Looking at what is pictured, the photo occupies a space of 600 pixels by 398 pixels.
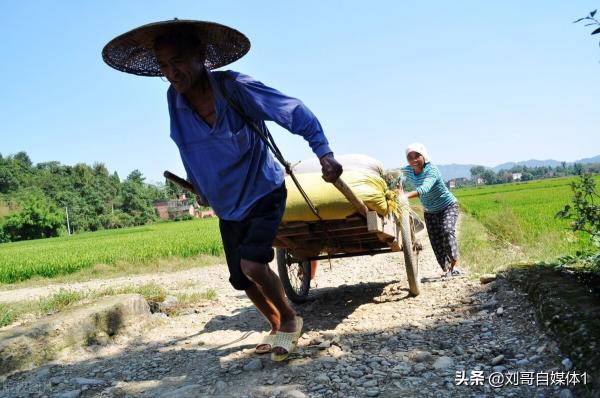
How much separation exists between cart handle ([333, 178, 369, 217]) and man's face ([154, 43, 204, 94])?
1.15 meters

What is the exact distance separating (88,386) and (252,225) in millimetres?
1583

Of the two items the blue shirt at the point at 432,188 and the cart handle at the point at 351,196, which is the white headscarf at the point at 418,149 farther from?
the cart handle at the point at 351,196

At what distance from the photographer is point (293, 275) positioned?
18.9 feet

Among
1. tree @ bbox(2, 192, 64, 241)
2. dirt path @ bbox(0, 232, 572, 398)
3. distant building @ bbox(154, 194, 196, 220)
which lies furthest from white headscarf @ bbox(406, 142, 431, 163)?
distant building @ bbox(154, 194, 196, 220)

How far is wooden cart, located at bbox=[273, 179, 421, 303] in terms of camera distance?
4227 millimetres

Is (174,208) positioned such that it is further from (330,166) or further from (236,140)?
(330,166)

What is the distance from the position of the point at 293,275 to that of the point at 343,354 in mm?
2318

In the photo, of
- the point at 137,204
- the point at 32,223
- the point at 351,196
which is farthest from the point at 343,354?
the point at 137,204

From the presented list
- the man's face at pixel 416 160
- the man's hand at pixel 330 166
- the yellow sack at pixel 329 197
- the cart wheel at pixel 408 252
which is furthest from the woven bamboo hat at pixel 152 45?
the man's face at pixel 416 160

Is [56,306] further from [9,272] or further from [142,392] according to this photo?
[9,272]

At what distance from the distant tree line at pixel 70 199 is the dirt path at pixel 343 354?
176ft

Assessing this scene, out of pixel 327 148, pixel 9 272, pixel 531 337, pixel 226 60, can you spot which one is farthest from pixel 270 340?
pixel 9 272

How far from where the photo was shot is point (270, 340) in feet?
11.9

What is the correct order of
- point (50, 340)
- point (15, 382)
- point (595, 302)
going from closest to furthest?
point (595, 302), point (15, 382), point (50, 340)
